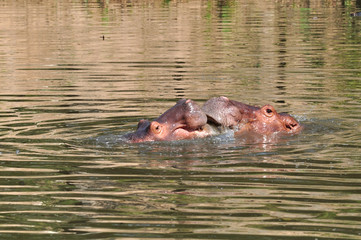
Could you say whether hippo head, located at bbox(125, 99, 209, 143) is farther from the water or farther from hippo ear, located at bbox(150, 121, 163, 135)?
the water

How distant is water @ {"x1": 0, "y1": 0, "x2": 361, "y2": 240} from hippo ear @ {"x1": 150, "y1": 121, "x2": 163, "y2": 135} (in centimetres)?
17

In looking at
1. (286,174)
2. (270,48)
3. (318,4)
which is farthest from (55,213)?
(318,4)

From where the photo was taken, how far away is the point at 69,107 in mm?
12781

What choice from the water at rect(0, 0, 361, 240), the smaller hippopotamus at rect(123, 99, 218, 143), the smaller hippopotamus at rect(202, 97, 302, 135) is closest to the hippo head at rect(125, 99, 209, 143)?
the smaller hippopotamus at rect(123, 99, 218, 143)

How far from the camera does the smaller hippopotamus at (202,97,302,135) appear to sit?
951 cm

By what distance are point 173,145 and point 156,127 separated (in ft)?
1.02

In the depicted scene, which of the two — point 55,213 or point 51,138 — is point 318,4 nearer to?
point 51,138

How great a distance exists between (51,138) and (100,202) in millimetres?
3474

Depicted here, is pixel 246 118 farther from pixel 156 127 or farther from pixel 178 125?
pixel 156 127

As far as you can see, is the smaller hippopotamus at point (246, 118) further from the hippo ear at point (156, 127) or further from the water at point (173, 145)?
the hippo ear at point (156, 127)

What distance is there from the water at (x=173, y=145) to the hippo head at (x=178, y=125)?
0.40 feet

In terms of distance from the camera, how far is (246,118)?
32.7 feet

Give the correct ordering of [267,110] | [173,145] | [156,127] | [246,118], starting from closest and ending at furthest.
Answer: [156,127] → [173,145] → [246,118] → [267,110]

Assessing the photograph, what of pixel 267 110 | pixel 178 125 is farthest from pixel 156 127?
pixel 267 110
